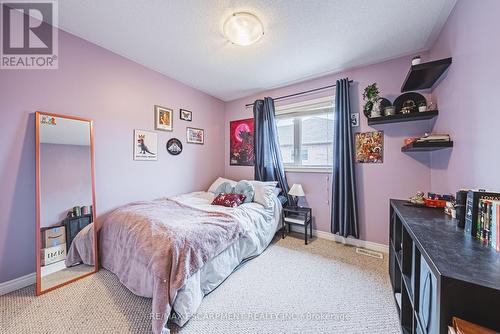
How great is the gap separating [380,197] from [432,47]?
5.88 feet

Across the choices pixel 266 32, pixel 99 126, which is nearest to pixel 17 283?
pixel 99 126

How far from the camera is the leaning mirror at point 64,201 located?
1.75m

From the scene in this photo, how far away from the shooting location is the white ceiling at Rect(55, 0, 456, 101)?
1569mm

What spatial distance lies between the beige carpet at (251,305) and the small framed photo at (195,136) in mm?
2090

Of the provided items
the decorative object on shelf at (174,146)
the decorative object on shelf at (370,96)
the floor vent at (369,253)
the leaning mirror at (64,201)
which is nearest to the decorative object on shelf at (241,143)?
the decorative object on shelf at (174,146)

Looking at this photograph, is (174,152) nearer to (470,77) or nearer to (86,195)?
(86,195)

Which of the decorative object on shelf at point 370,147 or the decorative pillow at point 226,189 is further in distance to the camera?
the decorative pillow at point 226,189

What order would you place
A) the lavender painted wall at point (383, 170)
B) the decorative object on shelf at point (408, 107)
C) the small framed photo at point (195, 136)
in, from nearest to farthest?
the decorative object on shelf at point (408, 107) → the lavender painted wall at point (383, 170) → the small framed photo at point (195, 136)

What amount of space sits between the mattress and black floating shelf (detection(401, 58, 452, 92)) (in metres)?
2.05

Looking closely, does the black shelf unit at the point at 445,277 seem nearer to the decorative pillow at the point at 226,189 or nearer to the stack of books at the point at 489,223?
the stack of books at the point at 489,223

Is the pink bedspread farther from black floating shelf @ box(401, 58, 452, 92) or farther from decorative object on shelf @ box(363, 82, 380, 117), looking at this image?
black floating shelf @ box(401, 58, 452, 92)

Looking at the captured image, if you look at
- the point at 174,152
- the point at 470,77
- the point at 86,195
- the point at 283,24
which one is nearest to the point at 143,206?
the point at 86,195

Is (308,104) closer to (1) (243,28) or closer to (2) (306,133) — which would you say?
(2) (306,133)

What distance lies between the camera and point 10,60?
5.49 ft
